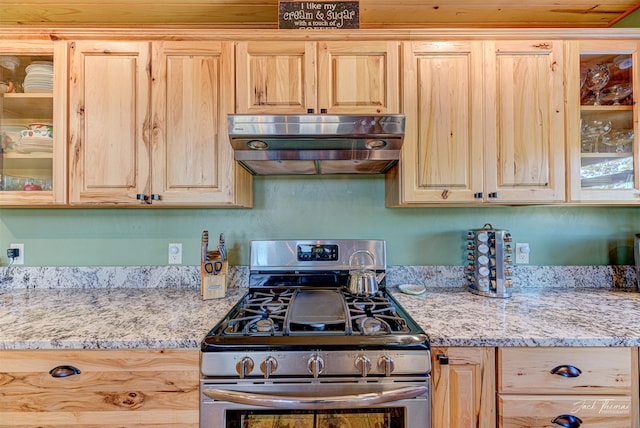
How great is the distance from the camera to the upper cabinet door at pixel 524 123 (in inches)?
54.4

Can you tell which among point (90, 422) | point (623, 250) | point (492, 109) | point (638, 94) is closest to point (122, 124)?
point (90, 422)

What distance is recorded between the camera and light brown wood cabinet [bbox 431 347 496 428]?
969mm

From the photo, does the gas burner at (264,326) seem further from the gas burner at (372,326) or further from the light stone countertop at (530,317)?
the light stone countertop at (530,317)

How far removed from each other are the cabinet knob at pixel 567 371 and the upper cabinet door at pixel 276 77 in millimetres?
1354

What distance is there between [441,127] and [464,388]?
1.07 m

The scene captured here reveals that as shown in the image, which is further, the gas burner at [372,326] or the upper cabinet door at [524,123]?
the upper cabinet door at [524,123]

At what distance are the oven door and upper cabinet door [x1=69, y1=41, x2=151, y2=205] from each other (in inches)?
38.0

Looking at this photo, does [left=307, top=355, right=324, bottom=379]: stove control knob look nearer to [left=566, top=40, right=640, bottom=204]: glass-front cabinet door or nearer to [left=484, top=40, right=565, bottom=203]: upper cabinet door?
[left=484, top=40, right=565, bottom=203]: upper cabinet door

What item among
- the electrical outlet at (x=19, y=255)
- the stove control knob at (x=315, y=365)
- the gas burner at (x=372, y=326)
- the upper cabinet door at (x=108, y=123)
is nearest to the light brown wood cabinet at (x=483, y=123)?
the gas burner at (x=372, y=326)

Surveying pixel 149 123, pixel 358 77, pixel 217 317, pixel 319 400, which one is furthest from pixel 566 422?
pixel 149 123

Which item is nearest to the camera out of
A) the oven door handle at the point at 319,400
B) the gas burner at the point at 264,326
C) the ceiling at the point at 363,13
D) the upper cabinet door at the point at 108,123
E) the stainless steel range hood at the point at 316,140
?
the oven door handle at the point at 319,400

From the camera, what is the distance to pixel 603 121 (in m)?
1.46

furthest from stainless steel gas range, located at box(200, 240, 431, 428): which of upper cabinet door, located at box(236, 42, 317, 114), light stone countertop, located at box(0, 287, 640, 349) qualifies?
upper cabinet door, located at box(236, 42, 317, 114)

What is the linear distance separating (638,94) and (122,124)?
2.44 m
